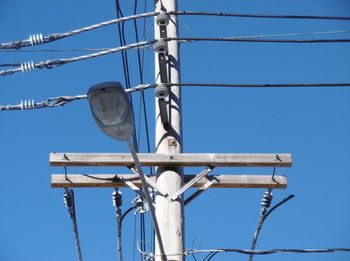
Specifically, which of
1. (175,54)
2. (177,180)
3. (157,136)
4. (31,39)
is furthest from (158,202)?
(31,39)

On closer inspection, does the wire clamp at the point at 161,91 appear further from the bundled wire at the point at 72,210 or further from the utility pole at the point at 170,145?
the bundled wire at the point at 72,210

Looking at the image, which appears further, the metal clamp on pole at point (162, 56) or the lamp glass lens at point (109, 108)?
the metal clamp on pole at point (162, 56)

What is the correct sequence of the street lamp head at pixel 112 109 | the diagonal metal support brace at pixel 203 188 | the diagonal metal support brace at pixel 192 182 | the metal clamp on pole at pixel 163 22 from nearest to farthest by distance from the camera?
1. the street lamp head at pixel 112 109
2. the diagonal metal support brace at pixel 192 182
3. the diagonal metal support brace at pixel 203 188
4. the metal clamp on pole at pixel 163 22

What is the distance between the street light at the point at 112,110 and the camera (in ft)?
15.6

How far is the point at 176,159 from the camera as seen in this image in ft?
21.0

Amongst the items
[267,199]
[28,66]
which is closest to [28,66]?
[28,66]

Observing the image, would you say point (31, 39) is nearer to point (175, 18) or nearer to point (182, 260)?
point (175, 18)

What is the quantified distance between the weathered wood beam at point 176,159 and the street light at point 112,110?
1.59 meters

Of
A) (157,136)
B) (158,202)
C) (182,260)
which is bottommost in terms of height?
(182,260)

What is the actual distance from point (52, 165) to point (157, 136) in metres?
0.88

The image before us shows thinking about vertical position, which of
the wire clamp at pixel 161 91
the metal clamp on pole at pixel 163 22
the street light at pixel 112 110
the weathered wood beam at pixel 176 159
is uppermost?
the metal clamp on pole at pixel 163 22

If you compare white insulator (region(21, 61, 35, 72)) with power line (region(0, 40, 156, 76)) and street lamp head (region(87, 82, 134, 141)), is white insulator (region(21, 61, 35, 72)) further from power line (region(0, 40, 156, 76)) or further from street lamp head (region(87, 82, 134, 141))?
street lamp head (region(87, 82, 134, 141))

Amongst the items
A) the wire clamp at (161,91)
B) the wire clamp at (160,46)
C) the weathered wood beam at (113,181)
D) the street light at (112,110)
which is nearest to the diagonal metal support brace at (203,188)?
the weathered wood beam at (113,181)

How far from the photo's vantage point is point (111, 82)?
4785 millimetres
